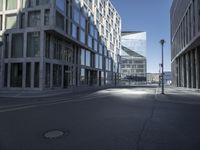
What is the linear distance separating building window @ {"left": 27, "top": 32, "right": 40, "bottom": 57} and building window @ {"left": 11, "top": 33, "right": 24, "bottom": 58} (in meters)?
1.34

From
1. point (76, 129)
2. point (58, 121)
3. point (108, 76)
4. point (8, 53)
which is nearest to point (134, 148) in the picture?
point (76, 129)

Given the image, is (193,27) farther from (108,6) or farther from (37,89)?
(108,6)

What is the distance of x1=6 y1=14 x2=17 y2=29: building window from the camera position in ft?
101

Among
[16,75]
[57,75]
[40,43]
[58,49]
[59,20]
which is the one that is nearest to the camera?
[40,43]

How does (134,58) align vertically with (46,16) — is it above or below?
above

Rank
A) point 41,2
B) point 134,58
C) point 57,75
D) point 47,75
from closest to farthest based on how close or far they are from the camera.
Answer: point 47,75 → point 41,2 → point 57,75 → point 134,58

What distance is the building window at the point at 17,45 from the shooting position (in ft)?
98.5

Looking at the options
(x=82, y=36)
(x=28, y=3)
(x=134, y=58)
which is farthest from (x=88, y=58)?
(x=134, y=58)

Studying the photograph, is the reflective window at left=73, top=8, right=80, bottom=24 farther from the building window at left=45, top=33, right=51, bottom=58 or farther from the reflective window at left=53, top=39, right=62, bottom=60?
the building window at left=45, top=33, right=51, bottom=58

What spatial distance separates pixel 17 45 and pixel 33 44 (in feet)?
10.1

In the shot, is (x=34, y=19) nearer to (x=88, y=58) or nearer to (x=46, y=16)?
(x=46, y=16)

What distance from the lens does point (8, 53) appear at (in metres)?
30.3

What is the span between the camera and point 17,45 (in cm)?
3034

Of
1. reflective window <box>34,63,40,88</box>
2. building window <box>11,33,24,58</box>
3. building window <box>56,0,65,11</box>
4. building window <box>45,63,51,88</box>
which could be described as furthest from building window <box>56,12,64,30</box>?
reflective window <box>34,63,40,88</box>
